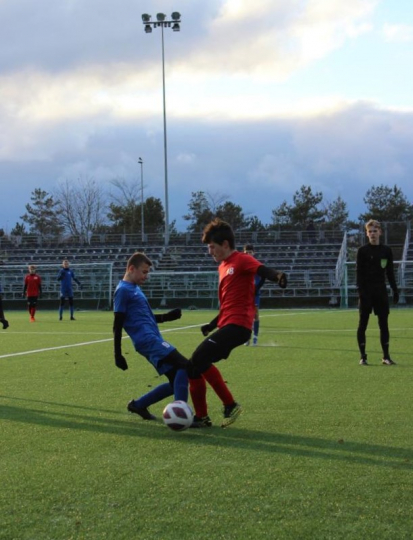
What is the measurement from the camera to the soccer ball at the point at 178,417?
5.74 metres

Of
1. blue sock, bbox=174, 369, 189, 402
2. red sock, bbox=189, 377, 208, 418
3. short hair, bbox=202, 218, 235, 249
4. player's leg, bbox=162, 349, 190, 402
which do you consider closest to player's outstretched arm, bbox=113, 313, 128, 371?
player's leg, bbox=162, 349, 190, 402

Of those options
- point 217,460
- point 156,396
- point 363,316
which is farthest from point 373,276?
point 217,460

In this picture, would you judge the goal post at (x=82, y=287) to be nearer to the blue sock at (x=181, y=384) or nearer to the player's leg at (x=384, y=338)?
the player's leg at (x=384, y=338)

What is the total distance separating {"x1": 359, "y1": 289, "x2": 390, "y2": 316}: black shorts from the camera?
1005 cm

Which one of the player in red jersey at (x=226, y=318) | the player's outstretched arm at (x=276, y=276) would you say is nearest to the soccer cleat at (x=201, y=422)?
the player in red jersey at (x=226, y=318)

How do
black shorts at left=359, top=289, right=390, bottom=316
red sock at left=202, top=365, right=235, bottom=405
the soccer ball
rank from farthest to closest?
1. black shorts at left=359, top=289, right=390, bottom=316
2. red sock at left=202, top=365, right=235, bottom=405
3. the soccer ball

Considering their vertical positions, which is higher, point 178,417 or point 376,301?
point 376,301

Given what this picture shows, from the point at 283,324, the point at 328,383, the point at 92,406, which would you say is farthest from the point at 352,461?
the point at 283,324

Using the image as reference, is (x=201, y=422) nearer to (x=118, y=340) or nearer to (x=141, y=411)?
Answer: (x=141, y=411)

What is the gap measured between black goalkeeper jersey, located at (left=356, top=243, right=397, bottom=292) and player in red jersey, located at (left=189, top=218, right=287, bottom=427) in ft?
14.5

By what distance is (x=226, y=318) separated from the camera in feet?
19.6

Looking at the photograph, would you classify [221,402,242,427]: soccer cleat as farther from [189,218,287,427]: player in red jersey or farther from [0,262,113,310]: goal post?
[0,262,113,310]: goal post

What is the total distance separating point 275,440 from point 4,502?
7.09ft

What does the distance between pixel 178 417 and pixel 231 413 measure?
1.70ft
